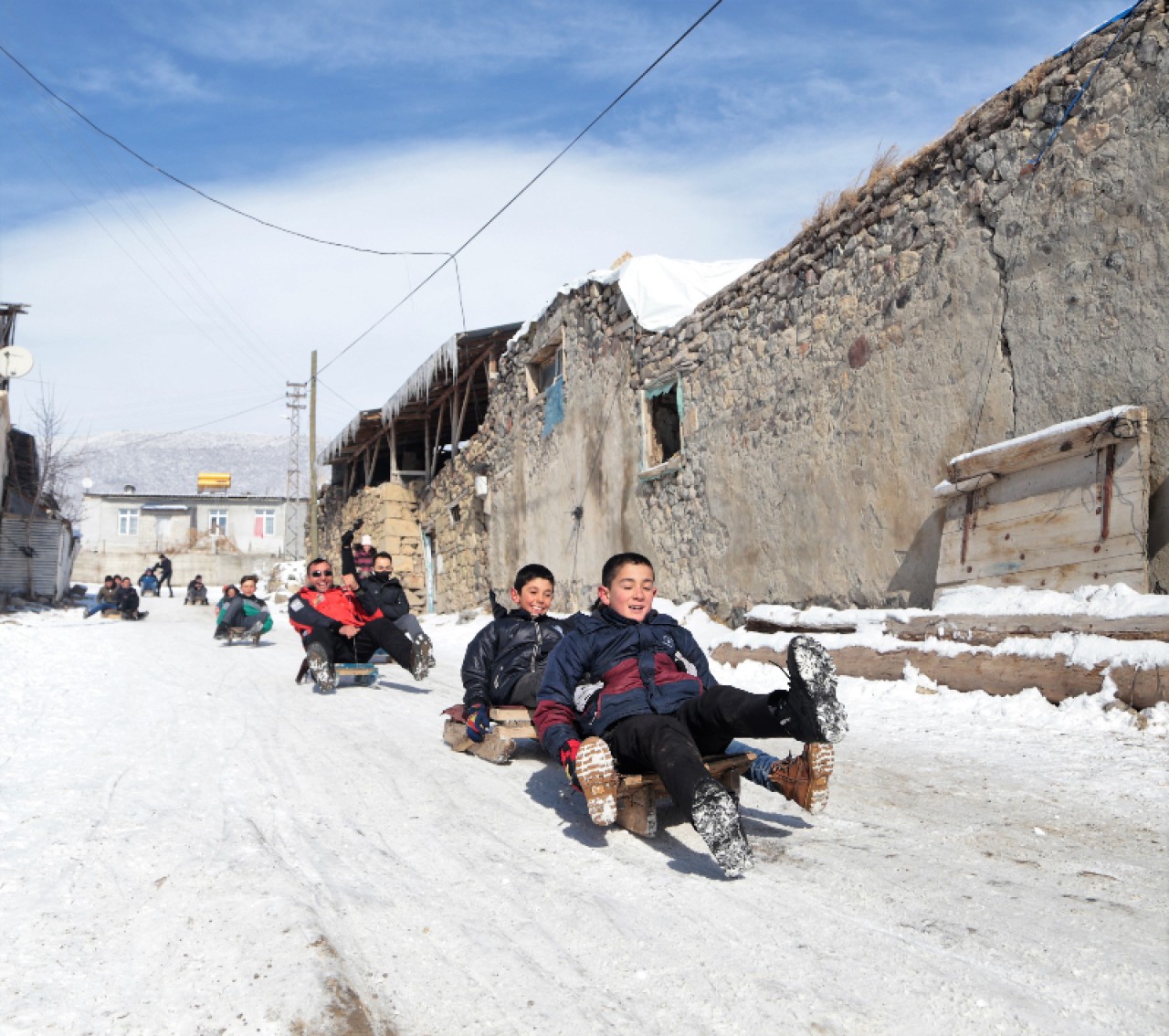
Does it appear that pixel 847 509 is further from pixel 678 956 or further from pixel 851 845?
pixel 678 956

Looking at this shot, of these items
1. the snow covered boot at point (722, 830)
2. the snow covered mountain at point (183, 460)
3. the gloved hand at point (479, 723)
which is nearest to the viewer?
the snow covered boot at point (722, 830)

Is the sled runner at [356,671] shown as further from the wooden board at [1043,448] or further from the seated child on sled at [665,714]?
the wooden board at [1043,448]

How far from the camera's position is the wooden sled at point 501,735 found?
5223 mm

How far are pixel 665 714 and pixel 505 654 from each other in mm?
2096

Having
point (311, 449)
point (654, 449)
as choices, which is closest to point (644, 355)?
point (654, 449)

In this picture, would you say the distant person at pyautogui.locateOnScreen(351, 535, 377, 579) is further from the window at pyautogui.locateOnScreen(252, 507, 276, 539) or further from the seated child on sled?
the window at pyautogui.locateOnScreen(252, 507, 276, 539)

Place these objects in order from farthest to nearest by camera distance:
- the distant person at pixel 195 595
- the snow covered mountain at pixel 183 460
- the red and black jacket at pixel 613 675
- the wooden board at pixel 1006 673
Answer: the snow covered mountain at pixel 183 460
the distant person at pixel 195 595
the wooden board at pixel 1006 673
the red and black jacket at pixel 613 675

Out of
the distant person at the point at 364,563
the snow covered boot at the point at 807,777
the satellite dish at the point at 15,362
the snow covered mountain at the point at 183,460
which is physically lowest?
the snow covered boot at the point at 807,777

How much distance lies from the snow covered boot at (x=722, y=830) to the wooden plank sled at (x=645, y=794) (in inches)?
19.7

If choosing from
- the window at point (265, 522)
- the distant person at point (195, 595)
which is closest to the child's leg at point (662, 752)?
the distant person at point (195, 595)

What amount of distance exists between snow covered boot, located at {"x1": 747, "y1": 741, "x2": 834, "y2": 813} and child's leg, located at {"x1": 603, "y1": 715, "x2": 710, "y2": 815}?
1.05 feet

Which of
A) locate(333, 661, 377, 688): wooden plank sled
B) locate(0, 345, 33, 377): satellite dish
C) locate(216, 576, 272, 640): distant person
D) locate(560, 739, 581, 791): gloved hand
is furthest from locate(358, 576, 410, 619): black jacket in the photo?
locate(0, 345, 33, 377): satellite dish

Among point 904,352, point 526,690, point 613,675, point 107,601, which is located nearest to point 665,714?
point 613,675

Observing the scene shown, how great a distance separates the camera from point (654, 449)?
1215cm
